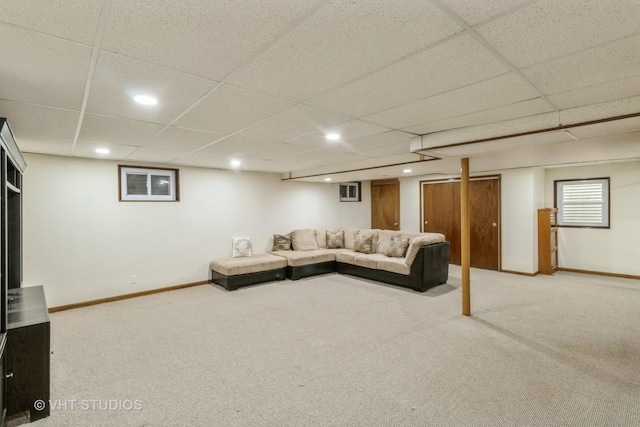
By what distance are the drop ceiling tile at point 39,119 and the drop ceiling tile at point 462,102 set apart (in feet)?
8.15

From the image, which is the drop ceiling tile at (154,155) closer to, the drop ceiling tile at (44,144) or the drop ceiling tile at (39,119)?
the drop ceiling tile at (44,144)

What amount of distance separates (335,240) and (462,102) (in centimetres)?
524

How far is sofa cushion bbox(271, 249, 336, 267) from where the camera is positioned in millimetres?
5977

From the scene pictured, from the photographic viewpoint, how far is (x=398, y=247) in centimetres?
588

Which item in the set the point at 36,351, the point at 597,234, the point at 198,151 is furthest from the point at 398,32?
the point at 597,234

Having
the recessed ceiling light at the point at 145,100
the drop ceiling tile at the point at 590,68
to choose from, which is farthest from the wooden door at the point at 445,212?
the recessed ceiling light at the point at 145,100

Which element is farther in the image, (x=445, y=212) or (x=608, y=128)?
(x=445, y=212)

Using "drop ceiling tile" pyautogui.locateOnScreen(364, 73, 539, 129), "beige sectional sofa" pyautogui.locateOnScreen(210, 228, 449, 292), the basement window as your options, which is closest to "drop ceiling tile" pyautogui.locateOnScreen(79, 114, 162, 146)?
the basement window

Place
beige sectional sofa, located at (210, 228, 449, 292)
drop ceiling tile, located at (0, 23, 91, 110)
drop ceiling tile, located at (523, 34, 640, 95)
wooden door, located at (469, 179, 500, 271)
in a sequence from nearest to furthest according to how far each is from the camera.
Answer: drop ceiling tile, located at (0, 23, 91, 110) → drop ceiling tile, located at (523, 34, 640, 95) → beige sectional sofa, located at (210, 228, 449, 292) → wooden door, located at (469, 179, 500, 271)

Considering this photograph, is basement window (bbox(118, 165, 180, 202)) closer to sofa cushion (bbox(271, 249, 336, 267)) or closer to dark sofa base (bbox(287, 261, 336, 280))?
sofa cushion (bbox(271, 249, 336, 267))

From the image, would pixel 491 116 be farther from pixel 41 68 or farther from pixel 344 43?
pixel 41 68

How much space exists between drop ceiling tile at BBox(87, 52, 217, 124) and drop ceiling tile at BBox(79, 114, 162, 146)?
22cm

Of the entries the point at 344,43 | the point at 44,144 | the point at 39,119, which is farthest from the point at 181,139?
the point at 344,43

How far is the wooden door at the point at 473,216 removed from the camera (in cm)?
654
